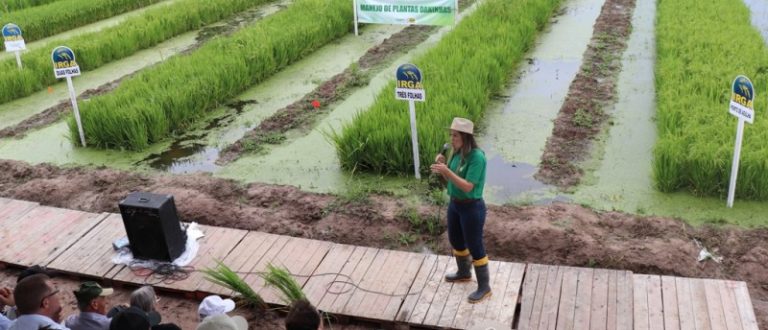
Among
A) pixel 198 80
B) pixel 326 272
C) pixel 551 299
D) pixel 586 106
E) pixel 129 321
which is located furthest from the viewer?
pixel 198 80

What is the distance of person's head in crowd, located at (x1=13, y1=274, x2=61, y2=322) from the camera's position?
127 inches

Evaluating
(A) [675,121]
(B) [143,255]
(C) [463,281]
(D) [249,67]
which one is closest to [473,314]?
(C) [463,281]

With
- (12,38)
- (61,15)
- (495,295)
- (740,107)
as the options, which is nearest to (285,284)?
(495,295)

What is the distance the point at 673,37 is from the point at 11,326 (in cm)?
846

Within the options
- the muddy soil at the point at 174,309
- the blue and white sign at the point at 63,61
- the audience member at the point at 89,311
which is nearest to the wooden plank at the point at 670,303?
the muddy soil at the point at 174,309

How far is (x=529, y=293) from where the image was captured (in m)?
4.22

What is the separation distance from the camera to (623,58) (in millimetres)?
9688

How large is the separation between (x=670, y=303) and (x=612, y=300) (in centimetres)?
32

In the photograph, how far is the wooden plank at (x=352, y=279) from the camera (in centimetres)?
428

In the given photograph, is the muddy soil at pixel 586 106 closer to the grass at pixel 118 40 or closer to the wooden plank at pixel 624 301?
the wooden plank at pixel 624 301

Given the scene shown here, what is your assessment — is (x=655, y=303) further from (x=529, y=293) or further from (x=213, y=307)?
(x=213, y=307)

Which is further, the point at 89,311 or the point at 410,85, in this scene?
the point at 410,85

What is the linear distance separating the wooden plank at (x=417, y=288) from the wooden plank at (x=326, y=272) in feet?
1.74

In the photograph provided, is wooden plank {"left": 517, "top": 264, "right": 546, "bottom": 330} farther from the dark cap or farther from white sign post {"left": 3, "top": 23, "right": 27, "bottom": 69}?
white sign post {"left": 3, "top": 23, "right": 27, "bottom": 69}
